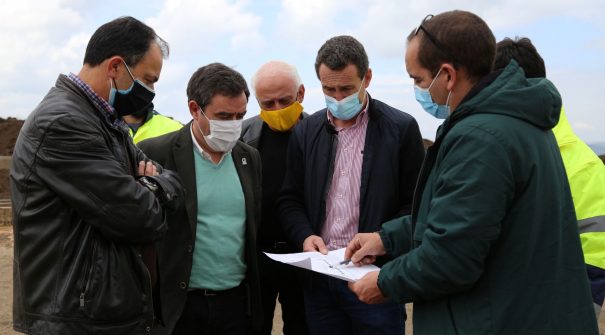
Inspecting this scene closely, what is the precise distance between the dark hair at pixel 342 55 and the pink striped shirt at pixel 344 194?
0.33m

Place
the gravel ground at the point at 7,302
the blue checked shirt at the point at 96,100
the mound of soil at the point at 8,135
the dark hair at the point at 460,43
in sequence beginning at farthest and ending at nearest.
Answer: the mound of soil at the point at 8,135, the gravel ground at the point at 7,302, the blue checked shirt at the point at 96,100, the dark hair at the point at 460,43

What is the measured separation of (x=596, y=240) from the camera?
2.79 m

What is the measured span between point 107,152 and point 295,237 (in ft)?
3.95

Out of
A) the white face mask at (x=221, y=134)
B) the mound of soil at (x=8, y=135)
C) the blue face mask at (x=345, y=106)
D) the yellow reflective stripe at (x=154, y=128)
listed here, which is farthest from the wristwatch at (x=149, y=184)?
the mound of soil at (x=8, y=135)

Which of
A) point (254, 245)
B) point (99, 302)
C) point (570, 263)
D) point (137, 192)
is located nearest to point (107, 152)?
point (137, 192)

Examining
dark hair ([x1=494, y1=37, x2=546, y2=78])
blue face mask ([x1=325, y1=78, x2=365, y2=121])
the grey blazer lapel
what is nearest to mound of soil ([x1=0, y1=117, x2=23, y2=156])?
the grey blazer lapel

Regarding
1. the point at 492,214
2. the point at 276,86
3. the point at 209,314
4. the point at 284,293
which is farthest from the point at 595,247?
the point at 276,86

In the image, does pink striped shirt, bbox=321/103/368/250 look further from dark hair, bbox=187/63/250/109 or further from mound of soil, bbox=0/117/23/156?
mound of soil, bbox=0/117/23/156

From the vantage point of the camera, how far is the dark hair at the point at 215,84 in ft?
10.3

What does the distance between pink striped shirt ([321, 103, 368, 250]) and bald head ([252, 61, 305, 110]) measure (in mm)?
559

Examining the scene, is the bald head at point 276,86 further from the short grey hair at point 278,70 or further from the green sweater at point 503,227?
the green sweater at point 503,227

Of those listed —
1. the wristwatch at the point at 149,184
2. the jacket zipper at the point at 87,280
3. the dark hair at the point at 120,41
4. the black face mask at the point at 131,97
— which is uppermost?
the dark hair at the point at 120,41

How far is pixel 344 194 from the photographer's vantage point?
3.21 metres

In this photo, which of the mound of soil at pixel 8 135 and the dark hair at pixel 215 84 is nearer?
the dark hair at pixel 215 84
